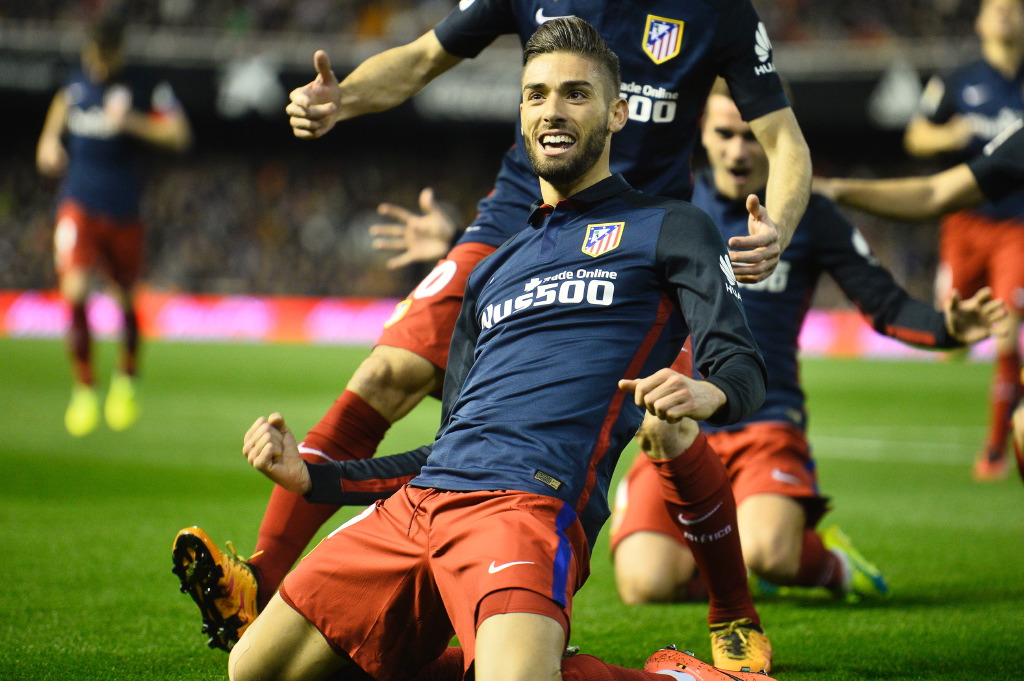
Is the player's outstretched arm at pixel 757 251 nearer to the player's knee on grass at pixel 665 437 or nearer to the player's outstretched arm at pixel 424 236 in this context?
the player's knee on grass at pixel 665 437

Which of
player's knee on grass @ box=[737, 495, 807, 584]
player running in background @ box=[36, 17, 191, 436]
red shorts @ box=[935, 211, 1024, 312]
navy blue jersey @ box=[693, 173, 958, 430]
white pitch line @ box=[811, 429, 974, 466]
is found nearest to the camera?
player's knee on grass @ box=[737, 495, 807, 584]

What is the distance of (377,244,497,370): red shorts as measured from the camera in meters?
3.64

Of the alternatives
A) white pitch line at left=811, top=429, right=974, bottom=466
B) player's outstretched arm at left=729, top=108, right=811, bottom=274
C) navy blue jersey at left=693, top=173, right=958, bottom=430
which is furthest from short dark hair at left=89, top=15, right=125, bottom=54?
player's outstretched arm at left=729, top=108, right=811, bottom=274

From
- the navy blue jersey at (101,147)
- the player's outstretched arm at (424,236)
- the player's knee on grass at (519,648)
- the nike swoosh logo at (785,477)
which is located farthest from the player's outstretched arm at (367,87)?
the navy blue jersey at (101,147)

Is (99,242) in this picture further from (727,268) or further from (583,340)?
(727,268)

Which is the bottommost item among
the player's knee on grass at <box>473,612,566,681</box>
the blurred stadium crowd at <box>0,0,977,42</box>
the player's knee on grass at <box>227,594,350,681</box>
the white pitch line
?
the white pitch line

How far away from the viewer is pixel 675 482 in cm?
338

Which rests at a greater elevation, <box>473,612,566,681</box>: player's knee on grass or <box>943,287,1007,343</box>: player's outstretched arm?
<box>943,287,1007,343</box>: player's outstretched arm

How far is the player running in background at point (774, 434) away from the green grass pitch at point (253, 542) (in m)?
0.13

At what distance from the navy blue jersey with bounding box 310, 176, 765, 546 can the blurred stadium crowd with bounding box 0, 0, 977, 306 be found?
812 inches

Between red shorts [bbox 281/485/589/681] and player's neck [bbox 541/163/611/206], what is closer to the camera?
red shorts [bbox 281/485/589/681]

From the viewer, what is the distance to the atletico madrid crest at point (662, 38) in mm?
3559

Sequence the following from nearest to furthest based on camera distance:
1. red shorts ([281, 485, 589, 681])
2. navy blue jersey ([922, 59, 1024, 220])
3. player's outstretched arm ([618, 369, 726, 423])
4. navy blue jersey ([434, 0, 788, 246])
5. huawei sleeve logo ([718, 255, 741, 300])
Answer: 1. player's outstretched arm ([618, 369, 726, 423])
2. red shorts ([281, 485, 589, 681])
3. huawei sleeve logo ([718, 255, 741, 300])
4. navy blue jersey ([434, 0, 788, 246])
5. navy blue jersey ([922, 59, 1024, 220])

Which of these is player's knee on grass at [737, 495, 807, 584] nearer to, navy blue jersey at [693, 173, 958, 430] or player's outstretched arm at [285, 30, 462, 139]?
navy blue jersey at [693, 173, 958, 430]
